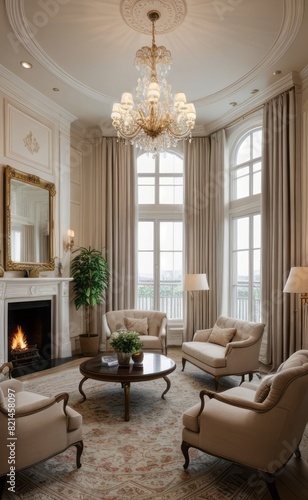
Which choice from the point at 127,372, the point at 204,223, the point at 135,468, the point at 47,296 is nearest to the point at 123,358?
the point at 127,372

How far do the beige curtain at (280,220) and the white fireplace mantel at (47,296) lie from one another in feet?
10.7

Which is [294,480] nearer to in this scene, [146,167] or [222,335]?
[222,335]

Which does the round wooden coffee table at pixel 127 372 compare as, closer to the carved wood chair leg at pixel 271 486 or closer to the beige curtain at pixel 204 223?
the carved wood chair leg at pixel 271 486

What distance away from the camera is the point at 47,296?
554 cm

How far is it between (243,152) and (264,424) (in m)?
4.94

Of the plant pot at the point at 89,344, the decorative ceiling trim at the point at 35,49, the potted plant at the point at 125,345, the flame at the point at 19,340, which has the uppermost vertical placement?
the decorative ceiling trim at the point at 35,49

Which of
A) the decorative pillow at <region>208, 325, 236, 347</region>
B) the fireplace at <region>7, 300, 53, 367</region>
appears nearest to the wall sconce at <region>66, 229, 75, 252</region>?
the fireplace at <region>7, 300, 53, 367</region>

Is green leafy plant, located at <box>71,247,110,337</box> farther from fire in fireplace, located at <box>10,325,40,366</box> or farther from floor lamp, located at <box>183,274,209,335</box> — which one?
floor lamp, located at <box>183,274,209,335</box>

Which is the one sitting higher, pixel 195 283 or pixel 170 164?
pixel 170 164

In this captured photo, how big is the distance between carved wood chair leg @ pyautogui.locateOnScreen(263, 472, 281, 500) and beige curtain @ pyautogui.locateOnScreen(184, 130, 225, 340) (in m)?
4.03

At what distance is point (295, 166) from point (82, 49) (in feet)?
10.5

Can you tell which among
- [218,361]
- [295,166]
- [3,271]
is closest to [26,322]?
[3,271]

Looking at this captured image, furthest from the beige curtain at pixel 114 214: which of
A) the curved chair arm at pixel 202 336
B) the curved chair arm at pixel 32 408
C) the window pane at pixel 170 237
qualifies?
the curved chair arm at pixel 32 408

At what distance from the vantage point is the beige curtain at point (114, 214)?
6.42 meters
